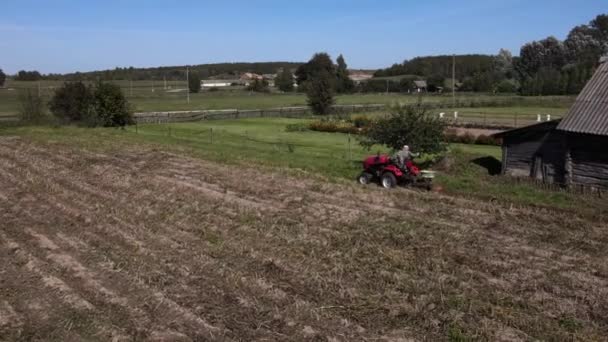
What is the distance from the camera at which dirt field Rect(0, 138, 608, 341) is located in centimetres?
828

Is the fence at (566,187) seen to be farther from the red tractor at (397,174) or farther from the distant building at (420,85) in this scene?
the distant building at (420,85)

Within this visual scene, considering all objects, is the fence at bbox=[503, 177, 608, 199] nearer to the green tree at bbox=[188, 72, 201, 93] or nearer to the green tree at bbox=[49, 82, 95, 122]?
the green tree at bbox=[49, 82, 95, 122]

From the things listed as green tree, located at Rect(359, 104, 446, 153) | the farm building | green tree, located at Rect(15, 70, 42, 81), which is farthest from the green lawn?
green tree, located at Rect(15, 70, 42, 81)

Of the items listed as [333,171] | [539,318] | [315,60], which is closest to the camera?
[539,318]

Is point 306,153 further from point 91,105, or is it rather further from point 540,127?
point 91,105

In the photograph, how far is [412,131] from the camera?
68.5 feet

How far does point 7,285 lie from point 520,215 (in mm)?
11448

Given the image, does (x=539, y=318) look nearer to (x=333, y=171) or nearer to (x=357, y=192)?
(x=357, y=192)

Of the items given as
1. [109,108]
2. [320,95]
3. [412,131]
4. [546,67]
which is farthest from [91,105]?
[546,67]

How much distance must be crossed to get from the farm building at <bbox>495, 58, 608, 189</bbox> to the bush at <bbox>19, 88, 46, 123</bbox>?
1505 inches

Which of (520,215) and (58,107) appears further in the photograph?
(58,107)

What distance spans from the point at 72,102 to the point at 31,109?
11.1 feet

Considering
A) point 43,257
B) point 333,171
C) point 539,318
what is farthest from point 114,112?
point 539,318

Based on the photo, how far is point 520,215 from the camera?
49.3 ft
